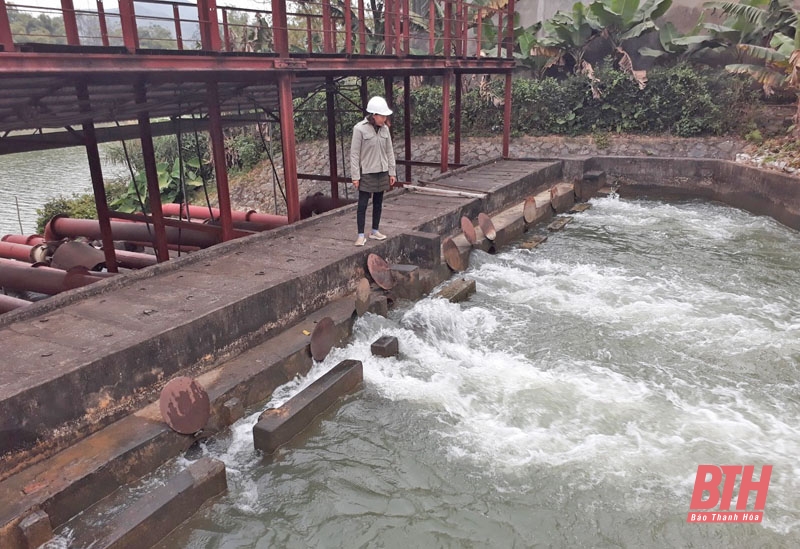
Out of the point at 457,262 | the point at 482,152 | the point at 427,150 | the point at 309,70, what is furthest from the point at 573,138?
the point at 309,70

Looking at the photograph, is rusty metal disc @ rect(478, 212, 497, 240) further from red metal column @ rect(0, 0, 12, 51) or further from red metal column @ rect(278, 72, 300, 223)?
red metal column @ rect(0, 0, 12, 51)

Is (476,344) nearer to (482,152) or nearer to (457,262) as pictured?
(457,262)

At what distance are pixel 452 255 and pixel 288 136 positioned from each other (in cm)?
310

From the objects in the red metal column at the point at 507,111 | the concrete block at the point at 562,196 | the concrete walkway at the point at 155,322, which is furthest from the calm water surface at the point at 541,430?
the red metal column at the point at 507,111

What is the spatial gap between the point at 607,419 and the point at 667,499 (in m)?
1.04

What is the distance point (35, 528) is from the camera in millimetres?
3586

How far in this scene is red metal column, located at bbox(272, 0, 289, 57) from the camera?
7805 mm

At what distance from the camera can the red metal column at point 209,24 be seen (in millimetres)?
7154

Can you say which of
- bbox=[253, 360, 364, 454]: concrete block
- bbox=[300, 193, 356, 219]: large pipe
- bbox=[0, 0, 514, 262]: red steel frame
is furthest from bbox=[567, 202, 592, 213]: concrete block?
bbox=[253, 360, 364, 454]: concrete block

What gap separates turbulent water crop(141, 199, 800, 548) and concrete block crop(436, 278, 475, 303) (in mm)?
173

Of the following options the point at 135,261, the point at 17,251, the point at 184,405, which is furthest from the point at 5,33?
the point at 17,251

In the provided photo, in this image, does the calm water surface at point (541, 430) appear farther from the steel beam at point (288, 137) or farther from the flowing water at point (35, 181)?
the flowing water at point (35, 181)

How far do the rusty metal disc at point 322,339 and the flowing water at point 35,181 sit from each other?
50.2ft

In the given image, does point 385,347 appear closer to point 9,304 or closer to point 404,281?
point 404,281
